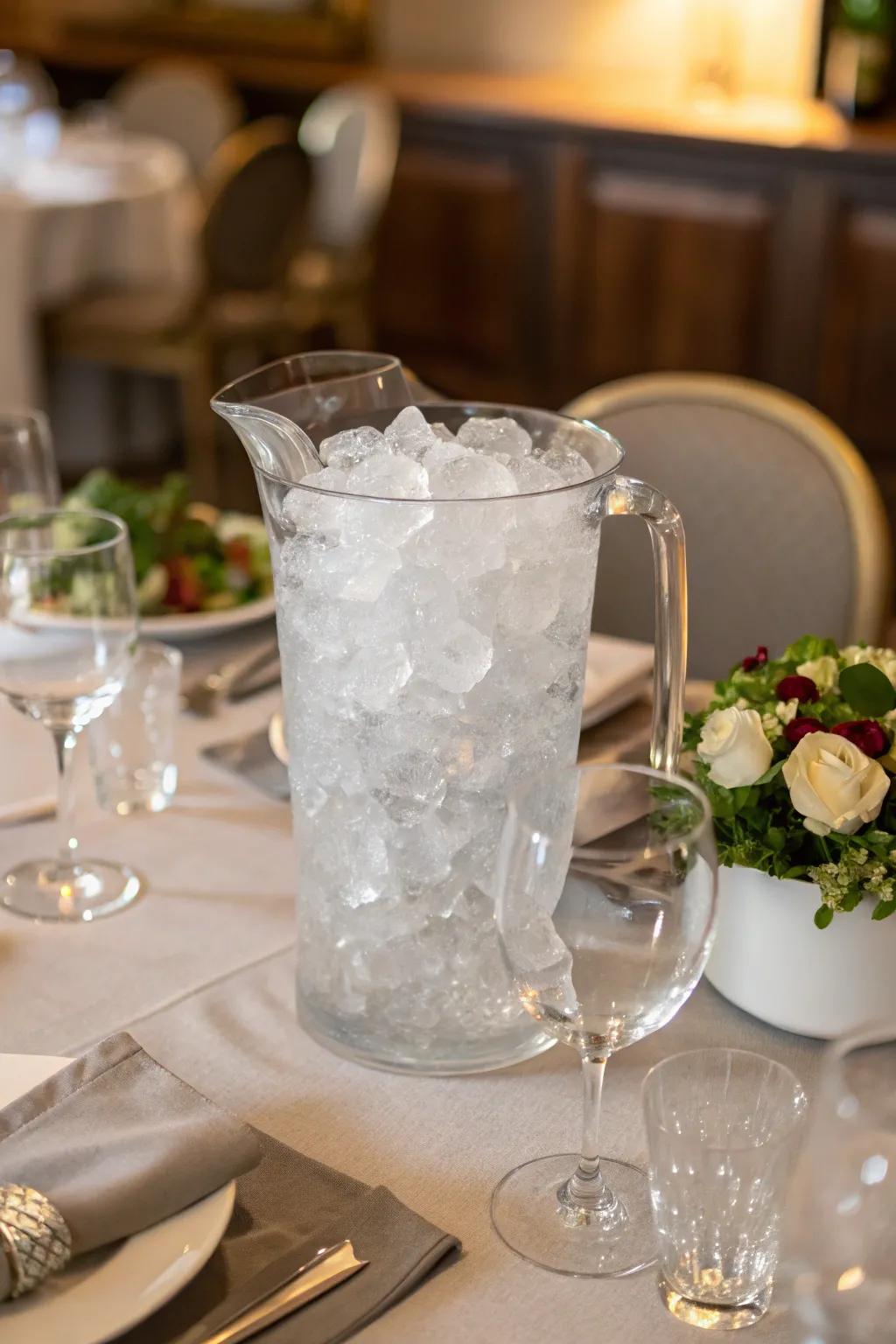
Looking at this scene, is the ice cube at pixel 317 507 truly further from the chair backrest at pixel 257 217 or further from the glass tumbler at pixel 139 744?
the chair backrest at pixel 257 217

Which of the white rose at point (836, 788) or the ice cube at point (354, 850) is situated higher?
the white rose at point (836, 788)

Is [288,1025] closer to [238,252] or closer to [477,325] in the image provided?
[238,252]

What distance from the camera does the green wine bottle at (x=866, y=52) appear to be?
11.5ft

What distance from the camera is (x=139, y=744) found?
1.05 metres

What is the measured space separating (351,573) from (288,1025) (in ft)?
0.87

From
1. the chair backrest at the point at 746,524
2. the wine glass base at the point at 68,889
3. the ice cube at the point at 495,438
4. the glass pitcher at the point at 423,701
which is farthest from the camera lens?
the chair backrest at the point at 746,524

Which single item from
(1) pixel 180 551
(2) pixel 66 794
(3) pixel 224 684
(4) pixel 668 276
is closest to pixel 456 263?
(4) pixel 668 276

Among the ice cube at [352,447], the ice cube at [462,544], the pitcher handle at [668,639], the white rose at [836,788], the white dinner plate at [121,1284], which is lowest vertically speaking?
the white dinner plate at [121,1284]

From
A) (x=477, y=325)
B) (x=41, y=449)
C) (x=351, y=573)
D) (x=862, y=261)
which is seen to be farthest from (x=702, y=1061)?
(x=477, y=325)

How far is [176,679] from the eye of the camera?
1.07 m

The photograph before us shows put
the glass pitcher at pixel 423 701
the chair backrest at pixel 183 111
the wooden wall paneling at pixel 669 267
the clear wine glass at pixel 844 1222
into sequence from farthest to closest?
the chair backrest at pixel 183 111
the wooden wall paneling at pixel 669 267
the glass pitcher at pixel 423 701
the clear wine glass at pixel 844 1222

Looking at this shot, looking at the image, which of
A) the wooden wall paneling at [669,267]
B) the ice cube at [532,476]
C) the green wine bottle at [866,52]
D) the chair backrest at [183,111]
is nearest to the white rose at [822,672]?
the ice cube at [532,476]

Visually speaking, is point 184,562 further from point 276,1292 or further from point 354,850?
point 276,1292

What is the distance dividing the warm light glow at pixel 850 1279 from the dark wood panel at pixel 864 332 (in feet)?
10.3
